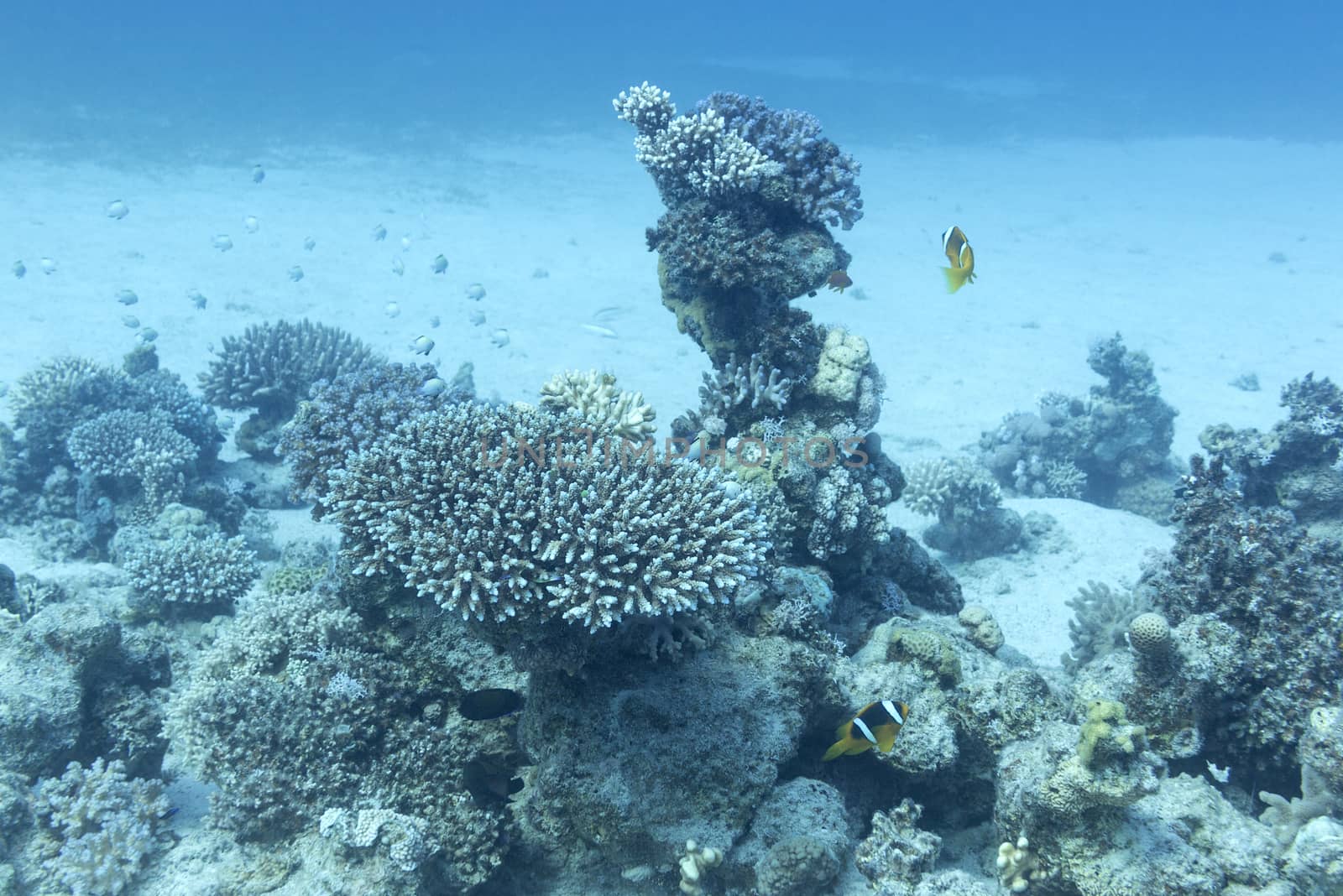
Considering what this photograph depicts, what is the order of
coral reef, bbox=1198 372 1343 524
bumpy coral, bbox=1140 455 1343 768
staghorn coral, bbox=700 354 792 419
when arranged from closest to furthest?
1. bumpy coral, bbox=1140 455 1343 768
2. staghorn coral, bbox=700 354 792 419
3. coral reef, bbox=1198 372 1343 524

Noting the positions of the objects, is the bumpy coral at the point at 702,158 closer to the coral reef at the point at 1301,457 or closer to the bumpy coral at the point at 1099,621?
the bumpy coral at the point at 1099,621

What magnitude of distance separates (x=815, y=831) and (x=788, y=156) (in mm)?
6226

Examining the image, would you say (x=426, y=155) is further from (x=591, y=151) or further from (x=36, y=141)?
(x=36, y=141)

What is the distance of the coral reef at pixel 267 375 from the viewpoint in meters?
11.4


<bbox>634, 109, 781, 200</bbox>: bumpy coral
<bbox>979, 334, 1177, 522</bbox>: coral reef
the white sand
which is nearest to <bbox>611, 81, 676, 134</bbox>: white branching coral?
<bbox>634, 109, 781, 200</bbox>: bumpy coral

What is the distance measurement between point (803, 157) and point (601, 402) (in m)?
3.43

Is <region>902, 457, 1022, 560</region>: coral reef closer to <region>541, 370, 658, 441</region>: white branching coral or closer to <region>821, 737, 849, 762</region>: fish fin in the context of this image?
<region>541, 370, 658, 441</region>: white branching coral

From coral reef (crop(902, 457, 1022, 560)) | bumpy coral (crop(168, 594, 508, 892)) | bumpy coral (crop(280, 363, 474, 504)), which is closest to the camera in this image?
bumpy coral (crop(168, 594, 508, 892))

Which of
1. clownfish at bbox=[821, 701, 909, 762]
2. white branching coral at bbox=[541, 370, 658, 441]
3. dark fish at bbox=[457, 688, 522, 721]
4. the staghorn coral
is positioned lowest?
dark fish at bbox=[457, 688, 522, 721]

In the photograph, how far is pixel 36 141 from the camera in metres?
35.2

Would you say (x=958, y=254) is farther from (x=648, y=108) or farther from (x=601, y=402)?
(x=648, y=108)

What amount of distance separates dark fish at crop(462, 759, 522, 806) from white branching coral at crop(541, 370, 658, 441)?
2698mm

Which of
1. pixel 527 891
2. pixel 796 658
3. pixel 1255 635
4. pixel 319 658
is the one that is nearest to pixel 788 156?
pixel 796 658

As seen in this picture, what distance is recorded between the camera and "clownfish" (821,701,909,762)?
14.0ft
